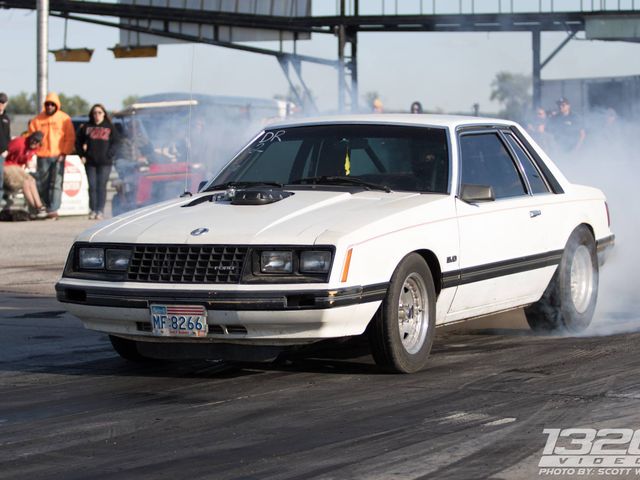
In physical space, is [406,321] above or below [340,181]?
below

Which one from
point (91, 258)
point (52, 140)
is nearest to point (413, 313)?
point (91, 258)

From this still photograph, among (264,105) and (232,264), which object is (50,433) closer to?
(232,264)

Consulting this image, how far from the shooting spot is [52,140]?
63.1 feet

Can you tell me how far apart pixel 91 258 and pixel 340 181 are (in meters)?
1.58

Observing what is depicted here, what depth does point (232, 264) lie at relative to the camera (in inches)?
259

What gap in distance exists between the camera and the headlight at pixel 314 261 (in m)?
6.48

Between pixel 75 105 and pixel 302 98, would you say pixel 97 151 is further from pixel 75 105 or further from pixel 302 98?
pixel 75 105

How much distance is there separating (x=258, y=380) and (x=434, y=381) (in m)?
0.95

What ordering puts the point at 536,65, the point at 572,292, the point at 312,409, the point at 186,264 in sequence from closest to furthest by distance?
the point at 312,409 < the point at 186,264 < the point at 572,292 < the point at 536,65

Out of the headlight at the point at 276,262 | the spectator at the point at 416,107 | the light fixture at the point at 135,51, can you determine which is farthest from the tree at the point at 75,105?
the headlight at the point at 276,262

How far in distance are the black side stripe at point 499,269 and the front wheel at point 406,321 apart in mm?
202

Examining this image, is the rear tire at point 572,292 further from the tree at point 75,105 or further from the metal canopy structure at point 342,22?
the tree at point 75,105

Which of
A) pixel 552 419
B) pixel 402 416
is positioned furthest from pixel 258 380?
pixel 552 419

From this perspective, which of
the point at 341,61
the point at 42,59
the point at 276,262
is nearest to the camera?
the point at 276,262
